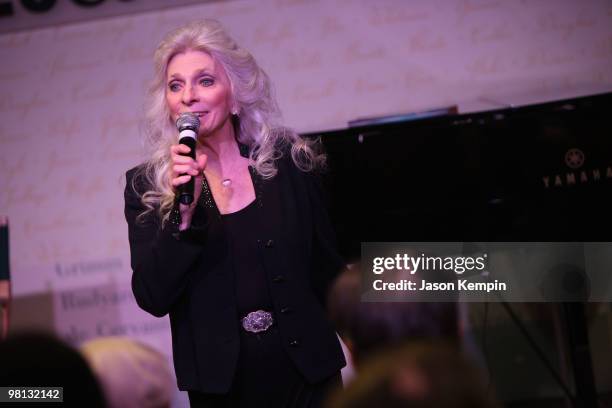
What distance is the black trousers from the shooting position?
97.1 inches

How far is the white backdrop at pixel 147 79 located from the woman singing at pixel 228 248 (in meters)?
2.37

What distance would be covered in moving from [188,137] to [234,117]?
0.49 m

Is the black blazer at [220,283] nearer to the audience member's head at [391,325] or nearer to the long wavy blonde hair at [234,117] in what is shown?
the long wavy blonde hair at [234,117]

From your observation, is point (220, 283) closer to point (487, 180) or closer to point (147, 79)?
point (487, 180)

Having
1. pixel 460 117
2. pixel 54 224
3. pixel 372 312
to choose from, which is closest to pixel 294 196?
pixel 372 312

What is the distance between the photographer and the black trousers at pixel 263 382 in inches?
97.1

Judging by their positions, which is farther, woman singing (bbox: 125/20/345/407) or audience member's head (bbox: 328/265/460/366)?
woman singing (bbox: 125/20/345/407)

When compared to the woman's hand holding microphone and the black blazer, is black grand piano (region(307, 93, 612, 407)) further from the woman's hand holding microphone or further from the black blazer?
the woman's hand holding microphone

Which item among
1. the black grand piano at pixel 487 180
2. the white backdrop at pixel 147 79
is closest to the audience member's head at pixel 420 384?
the black grand piano at pixel 487 180

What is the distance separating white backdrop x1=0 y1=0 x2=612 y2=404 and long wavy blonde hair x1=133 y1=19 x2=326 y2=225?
2.25m

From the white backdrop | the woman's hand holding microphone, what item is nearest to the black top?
the woman's hand holding microphone

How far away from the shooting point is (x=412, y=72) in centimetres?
507

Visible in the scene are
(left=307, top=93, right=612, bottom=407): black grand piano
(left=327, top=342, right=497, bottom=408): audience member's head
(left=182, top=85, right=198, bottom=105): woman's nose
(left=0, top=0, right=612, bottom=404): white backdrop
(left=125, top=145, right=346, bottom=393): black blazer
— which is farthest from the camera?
(left=0, top=0, right=612, bottom=404): white backdrop

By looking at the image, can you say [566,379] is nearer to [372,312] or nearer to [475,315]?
[475,315]
